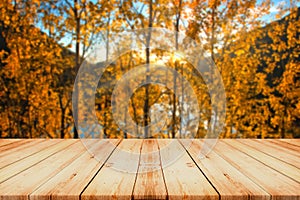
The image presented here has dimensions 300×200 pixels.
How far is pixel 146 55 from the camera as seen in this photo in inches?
115

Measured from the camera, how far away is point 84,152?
161 centimetres

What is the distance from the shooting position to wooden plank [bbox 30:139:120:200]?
0.90 meters

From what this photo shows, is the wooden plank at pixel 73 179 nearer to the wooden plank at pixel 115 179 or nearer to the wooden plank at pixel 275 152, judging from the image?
the wooden plank at pixel 115 179

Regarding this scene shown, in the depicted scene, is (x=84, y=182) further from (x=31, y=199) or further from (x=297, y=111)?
(x=297, y=111)

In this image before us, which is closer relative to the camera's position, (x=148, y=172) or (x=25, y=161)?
(x=148, y=172)

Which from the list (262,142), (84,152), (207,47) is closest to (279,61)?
(207,47)

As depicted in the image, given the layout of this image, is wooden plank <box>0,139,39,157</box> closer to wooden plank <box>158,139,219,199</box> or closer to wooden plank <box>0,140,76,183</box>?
wooden plank <box>0,140,76,183</box>

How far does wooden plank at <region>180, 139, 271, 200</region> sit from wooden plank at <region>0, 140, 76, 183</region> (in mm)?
777

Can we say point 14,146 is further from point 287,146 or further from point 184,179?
point 287,146

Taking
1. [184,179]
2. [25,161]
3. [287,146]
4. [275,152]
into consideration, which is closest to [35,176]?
[25,161]

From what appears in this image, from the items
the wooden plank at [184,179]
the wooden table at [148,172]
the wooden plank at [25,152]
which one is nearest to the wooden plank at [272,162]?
the wooden table at [148,172]

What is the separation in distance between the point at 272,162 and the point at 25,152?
1.33 m

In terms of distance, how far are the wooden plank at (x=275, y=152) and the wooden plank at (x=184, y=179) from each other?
491mm

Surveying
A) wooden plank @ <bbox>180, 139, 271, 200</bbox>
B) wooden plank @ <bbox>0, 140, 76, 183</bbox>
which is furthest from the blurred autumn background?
wooden plank @ <bbox>180, 139, 271, 200</bbox>
